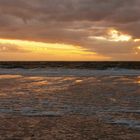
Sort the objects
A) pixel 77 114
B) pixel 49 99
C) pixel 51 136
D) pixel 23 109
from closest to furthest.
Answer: pixel 51 136
pixel 77 114
pixel 23 109
pixel 49 99

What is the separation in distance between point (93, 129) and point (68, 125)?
37.9 inches

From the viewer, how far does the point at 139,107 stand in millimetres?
14414

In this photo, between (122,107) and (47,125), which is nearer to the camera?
(47,125)

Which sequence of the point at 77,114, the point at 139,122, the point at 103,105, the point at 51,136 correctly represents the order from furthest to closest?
the point at 103,105 → the point at 77,114 → the point at 139,122 → the point at 51,136

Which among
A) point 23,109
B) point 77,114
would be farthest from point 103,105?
point 23,109

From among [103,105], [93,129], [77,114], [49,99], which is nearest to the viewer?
[93,129]

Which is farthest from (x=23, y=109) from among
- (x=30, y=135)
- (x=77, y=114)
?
(x=30, y=135)

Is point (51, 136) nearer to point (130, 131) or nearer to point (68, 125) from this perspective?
point (68, 125)

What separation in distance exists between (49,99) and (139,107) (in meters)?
4.95

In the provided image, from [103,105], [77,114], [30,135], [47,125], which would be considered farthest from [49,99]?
[30,135]

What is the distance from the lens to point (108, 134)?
9.66 metres

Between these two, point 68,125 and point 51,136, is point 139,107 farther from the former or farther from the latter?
point 51,136

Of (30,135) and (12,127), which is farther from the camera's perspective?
(12,127)

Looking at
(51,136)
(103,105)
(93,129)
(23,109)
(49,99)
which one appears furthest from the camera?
→ (49,99)
